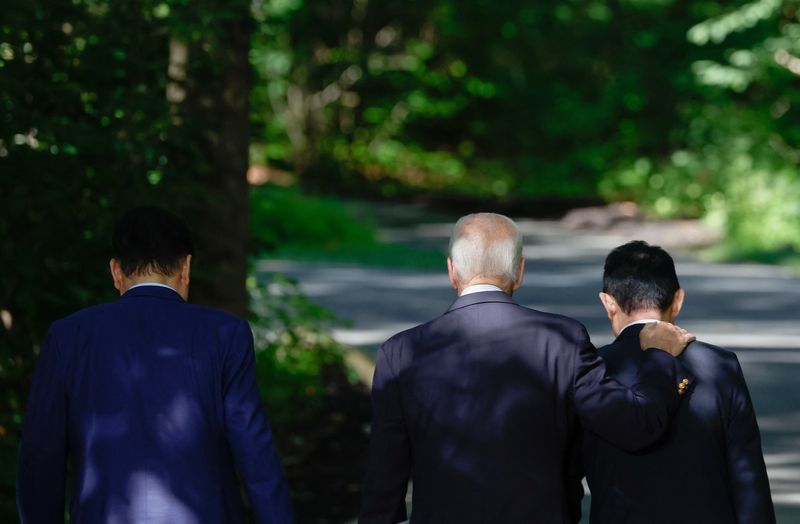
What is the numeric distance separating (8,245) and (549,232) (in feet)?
82.6

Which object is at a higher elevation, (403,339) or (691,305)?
(403,339)

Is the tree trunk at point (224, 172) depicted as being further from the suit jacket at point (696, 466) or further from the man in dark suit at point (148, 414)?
the suit jacket at point (696, 466)

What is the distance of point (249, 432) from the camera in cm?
400

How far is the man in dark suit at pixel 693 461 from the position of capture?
158 inches

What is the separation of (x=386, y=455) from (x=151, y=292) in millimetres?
772

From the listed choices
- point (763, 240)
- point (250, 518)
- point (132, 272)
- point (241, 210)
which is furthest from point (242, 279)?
point (763, 240)

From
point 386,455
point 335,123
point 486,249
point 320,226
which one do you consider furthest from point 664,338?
point 335,123

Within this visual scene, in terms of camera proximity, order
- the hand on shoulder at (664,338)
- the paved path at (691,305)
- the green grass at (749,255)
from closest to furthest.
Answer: the hand on shoulder at (664,338) < the paved path at (691,305) < the green grass at (749,255)

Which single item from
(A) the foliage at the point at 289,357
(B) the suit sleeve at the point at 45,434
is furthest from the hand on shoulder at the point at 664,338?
(A) the foliage at the point at 289,357

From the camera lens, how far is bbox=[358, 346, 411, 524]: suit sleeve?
159 inches

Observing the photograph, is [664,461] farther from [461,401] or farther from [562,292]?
[562,292]

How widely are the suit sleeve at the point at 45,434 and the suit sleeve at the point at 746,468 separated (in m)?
1.79

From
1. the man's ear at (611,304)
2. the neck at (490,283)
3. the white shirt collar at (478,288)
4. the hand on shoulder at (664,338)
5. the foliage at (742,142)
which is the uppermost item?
the foliage at (742,142)

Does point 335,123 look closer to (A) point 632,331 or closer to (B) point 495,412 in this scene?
(A) point 632,331
